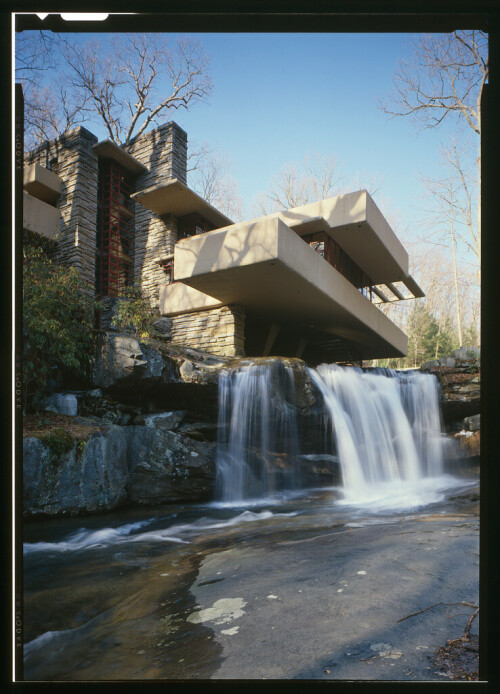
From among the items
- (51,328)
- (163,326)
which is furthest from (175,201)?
(51,328)

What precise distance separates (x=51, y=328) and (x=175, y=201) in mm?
7779

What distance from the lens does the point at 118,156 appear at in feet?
37.8

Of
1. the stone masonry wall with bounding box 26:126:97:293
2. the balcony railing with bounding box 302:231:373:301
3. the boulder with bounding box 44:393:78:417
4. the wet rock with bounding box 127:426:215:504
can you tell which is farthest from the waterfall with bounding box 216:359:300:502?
the stone masonry wall with bounding box 26:126:97:293

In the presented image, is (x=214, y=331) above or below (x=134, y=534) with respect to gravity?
above

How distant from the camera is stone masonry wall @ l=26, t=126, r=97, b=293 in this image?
10398 millimetres

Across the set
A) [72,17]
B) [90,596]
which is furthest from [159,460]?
[72,17]

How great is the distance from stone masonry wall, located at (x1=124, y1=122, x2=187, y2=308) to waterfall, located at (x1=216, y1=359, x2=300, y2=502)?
6.21 meters

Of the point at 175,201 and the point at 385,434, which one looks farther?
the point at 175,201

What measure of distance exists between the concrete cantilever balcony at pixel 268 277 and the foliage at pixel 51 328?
9.80 feet

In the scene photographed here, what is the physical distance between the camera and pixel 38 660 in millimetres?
1643

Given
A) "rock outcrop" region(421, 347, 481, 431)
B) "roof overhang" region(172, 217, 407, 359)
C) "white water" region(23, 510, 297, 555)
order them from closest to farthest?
1. "white water" region(23, 510, 297, 555)
2. "roof overhang" region(172, 217, 407, 359)
3. "rock outcrop" region(421, 347, 481, 431)

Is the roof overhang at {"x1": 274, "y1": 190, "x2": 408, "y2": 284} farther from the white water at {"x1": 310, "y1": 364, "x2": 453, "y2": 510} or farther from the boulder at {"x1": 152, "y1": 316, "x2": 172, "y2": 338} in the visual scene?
the boulder at {"x1": 152, "y1": 316, "x2": 172, "y2": 338}

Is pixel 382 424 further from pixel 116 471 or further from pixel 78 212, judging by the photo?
pixel 78 212

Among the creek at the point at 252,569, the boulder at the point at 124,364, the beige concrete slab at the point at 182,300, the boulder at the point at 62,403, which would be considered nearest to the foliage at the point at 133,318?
the beige concrete slab at the point at 182,300
